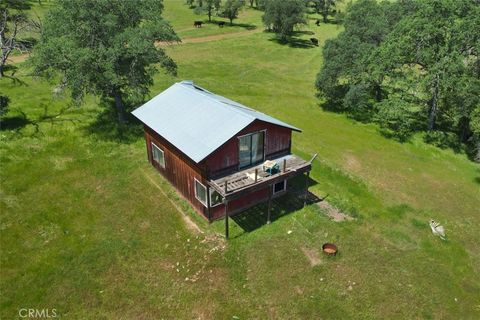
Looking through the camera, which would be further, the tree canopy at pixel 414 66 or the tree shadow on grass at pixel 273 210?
the tree canopy at pixel 414 66

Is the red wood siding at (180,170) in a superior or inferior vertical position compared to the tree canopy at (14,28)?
inferior

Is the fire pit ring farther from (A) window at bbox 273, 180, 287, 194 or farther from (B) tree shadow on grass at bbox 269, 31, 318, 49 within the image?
(B) tree shadow on grass at bbox 269, 31, 318, 49

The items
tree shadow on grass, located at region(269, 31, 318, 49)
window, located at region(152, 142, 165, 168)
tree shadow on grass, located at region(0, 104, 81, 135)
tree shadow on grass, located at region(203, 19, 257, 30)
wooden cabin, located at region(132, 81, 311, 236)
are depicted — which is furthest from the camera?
tree shadow on grass, located at region(203, 19, 257, 30)

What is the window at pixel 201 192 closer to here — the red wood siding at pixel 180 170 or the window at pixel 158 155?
the red wood siding at pixel 180 170

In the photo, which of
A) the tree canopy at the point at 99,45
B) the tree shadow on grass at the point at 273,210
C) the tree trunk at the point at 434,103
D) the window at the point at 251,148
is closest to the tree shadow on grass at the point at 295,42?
the tree trunk at the point at 434,103

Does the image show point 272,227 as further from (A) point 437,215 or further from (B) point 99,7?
(B) point 99,7

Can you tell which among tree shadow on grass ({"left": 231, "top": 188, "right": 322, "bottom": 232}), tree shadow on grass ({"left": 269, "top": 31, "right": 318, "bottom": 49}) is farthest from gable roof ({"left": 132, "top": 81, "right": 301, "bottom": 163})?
tree shadow on grass ({"left": 269, "top": 31, "right": 318, "bottom": 49})
